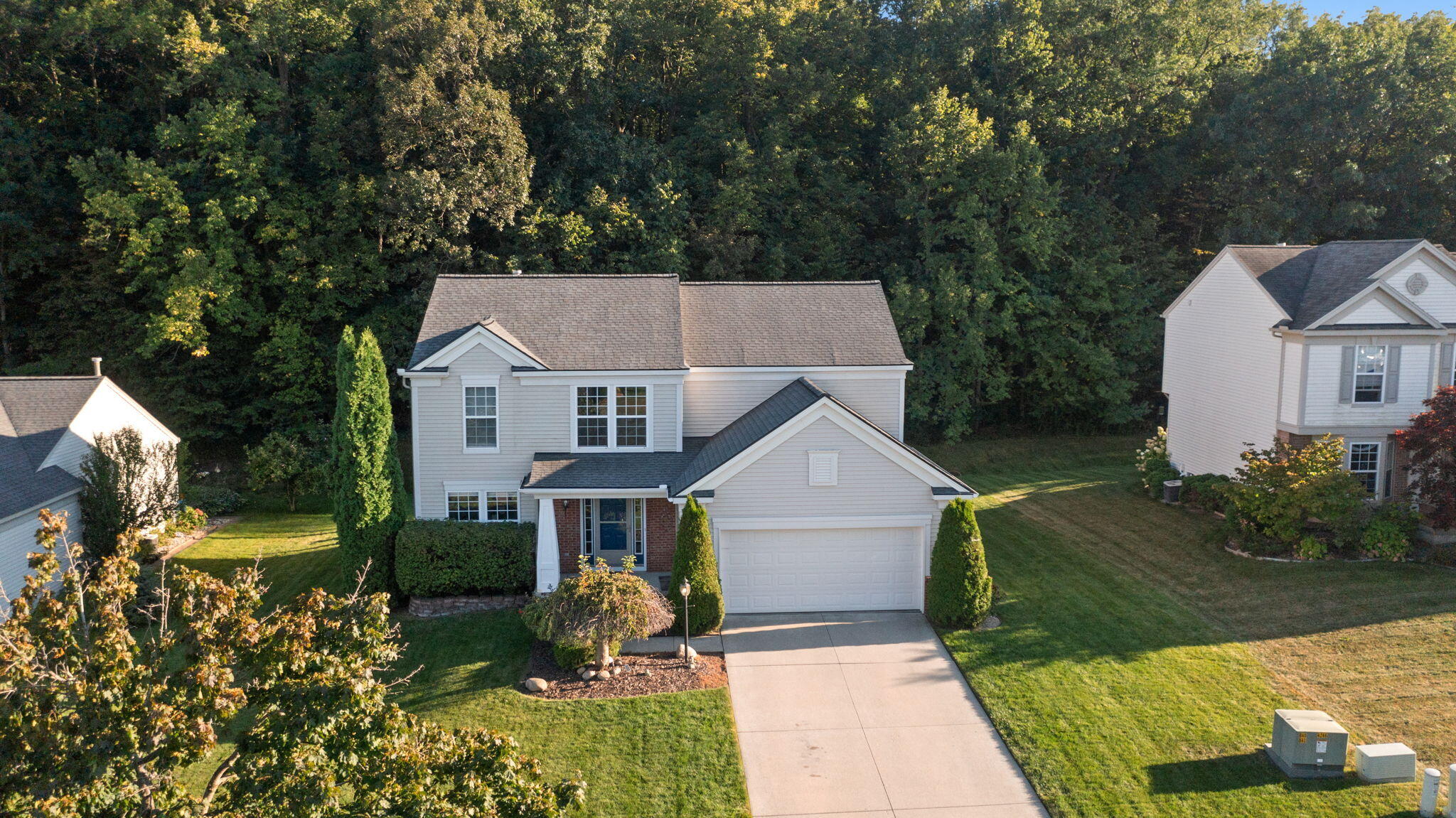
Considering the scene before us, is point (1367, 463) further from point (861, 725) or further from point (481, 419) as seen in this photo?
point (481, 419)

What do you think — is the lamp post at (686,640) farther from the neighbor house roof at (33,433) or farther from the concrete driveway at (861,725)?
the neighbor house roof at (33,433)

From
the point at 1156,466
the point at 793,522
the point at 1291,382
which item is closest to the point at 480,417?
the point at 793,522

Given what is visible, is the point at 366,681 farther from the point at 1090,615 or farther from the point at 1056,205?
the point at 1056,205

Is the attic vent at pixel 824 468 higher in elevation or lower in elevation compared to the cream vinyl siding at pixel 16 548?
higher

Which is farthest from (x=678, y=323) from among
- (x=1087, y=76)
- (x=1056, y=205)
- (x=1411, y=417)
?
(x=1087, y=76)

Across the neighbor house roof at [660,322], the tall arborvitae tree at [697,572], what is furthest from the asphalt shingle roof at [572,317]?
the tall arborvitae tree at [697,572]

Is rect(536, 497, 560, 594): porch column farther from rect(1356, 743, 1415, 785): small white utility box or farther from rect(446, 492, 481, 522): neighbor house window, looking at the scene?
rect(1356, 743, 1415, 785): small white utility box

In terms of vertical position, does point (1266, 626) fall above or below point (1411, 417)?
below
